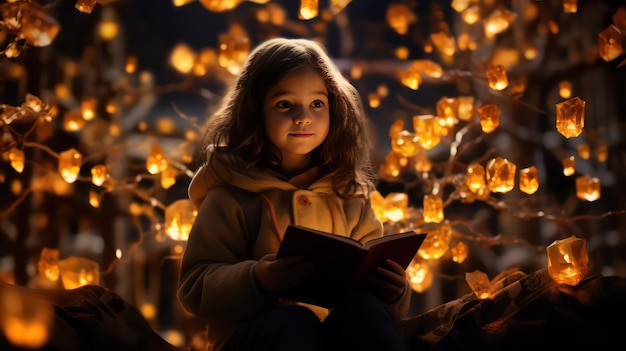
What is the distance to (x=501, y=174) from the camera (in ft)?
5.16

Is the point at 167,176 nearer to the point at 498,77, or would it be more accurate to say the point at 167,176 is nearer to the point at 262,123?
the point at 262,123

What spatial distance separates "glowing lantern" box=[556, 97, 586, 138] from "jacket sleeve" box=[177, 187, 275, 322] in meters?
0.72

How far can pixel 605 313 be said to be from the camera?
119 centimetres

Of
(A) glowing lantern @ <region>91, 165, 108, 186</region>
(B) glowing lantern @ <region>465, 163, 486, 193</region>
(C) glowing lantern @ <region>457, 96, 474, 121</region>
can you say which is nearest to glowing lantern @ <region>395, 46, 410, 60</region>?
(C) glowing lantern @ <region>457, 96, 474, 121</region>

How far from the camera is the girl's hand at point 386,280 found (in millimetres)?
1174

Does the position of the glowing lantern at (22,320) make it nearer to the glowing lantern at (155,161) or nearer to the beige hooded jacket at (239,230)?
the beige hooded jacket at (239,230)

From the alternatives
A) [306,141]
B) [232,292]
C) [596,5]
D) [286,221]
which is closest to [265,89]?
[306,141]

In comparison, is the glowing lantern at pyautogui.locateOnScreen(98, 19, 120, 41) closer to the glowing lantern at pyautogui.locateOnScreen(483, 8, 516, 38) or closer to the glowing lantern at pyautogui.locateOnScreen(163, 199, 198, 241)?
the glowing lantern at pyautogui.locateOnScreen(163, 199, 198, 241)

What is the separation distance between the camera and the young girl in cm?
112

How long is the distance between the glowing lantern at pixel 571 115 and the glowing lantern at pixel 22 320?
1084 mm

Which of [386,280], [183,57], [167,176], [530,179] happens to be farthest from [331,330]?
[183,57]

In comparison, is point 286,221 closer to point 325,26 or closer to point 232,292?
point 232,292

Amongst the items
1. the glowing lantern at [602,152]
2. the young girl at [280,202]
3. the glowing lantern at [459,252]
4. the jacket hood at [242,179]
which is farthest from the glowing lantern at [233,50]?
the glowing lantern at [602,152]

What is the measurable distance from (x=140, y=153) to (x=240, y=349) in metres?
1.39
